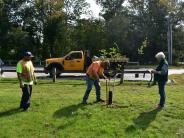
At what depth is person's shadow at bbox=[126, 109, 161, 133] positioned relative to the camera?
480 inches

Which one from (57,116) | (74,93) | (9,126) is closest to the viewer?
(9,126)

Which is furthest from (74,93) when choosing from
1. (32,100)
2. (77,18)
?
(77,18)

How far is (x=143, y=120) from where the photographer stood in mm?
12922

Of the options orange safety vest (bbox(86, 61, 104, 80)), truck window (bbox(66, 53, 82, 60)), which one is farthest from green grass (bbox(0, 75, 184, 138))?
truck window (bbox(66, 53, 82, 60))

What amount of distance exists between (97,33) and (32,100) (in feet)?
162

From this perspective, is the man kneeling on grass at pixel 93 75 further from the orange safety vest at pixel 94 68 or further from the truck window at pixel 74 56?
the truck window at pixel 74 56

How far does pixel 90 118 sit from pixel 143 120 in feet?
4.90

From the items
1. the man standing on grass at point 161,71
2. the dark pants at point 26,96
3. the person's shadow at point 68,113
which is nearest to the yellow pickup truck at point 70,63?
the person's shadow at point 68,113

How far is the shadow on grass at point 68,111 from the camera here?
13.3m

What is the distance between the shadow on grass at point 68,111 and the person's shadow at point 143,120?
1891mm

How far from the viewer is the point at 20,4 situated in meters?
64.7

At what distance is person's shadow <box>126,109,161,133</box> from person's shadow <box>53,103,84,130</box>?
1632 millimetres

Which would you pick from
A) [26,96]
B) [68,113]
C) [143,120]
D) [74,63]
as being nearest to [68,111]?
[68,113]

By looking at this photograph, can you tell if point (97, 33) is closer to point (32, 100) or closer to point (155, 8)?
point (155, 8)
